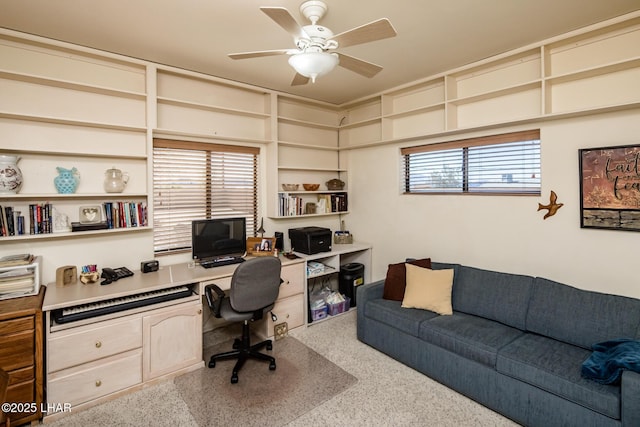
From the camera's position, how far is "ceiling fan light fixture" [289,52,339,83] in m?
1.83

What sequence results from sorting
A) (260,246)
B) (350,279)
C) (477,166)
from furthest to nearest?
(350,279), (260,246), (477,166)

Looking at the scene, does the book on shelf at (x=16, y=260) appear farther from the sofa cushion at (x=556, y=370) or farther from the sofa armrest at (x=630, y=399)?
the sofa armrest at (x=630, y=399)

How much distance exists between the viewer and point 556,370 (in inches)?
76.3

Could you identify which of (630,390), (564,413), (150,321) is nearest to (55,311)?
(150,321)

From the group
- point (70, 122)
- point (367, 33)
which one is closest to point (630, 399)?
point (367, 33)

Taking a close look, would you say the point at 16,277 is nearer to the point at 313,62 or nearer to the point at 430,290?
the point at 313,62

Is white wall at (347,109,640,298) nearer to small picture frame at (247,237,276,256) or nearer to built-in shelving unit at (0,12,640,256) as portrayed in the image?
built-in shelving unit at (0,12,640,256)

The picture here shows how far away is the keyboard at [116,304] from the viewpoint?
7.14ft

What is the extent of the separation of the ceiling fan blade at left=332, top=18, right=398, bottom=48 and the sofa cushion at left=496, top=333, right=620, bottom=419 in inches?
83.3

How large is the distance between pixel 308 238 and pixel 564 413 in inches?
96.7

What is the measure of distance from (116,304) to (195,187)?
4.63 feet

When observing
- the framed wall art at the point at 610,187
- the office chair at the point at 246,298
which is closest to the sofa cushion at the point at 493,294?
the framed wall art at the point at 610,187

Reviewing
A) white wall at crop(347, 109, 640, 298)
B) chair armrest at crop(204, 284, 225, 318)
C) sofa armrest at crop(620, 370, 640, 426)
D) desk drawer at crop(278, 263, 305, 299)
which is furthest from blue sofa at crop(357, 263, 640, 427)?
chair armrest at crop(204, 284, 225, 318)

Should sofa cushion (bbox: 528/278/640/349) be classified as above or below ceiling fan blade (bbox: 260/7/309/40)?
below
